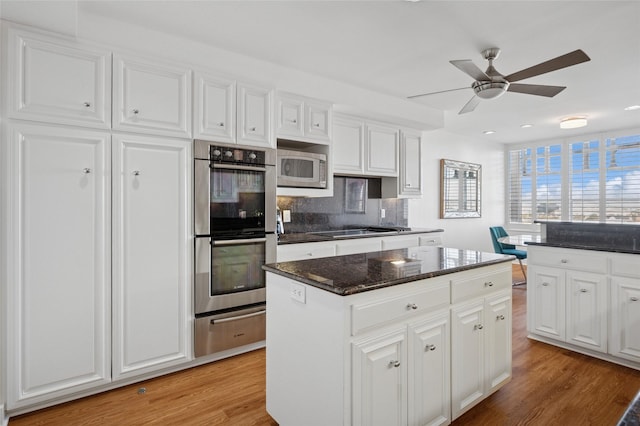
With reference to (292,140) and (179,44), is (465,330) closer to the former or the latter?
(292,140)

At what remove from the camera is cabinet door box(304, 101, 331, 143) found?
11.4 feet

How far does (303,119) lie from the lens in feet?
11.3

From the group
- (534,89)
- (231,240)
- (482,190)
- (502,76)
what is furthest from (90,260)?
(482,190)

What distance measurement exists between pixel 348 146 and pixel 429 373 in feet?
8.85

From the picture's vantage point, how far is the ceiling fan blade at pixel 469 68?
2.29 m

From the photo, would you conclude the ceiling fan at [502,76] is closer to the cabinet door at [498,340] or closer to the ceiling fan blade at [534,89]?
the ceiling fan blade at [534,89]

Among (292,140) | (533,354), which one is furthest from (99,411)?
(533,354)

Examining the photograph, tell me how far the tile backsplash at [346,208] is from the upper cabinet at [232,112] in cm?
104

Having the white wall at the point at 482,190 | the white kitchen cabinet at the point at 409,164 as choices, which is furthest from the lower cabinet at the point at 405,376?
the white wall at the point at 482,190

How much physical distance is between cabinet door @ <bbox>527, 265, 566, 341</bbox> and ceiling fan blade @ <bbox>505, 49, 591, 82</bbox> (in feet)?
5.59

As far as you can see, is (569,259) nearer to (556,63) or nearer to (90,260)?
(556,63)

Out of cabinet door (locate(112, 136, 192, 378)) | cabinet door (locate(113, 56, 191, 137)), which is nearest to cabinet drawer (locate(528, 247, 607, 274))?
cabinet door (locate(112, 136, 192, 378))

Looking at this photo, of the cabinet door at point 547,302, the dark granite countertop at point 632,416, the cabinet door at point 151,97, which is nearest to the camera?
the dark granite countertop at point 632,416

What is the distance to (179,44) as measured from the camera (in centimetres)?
266
